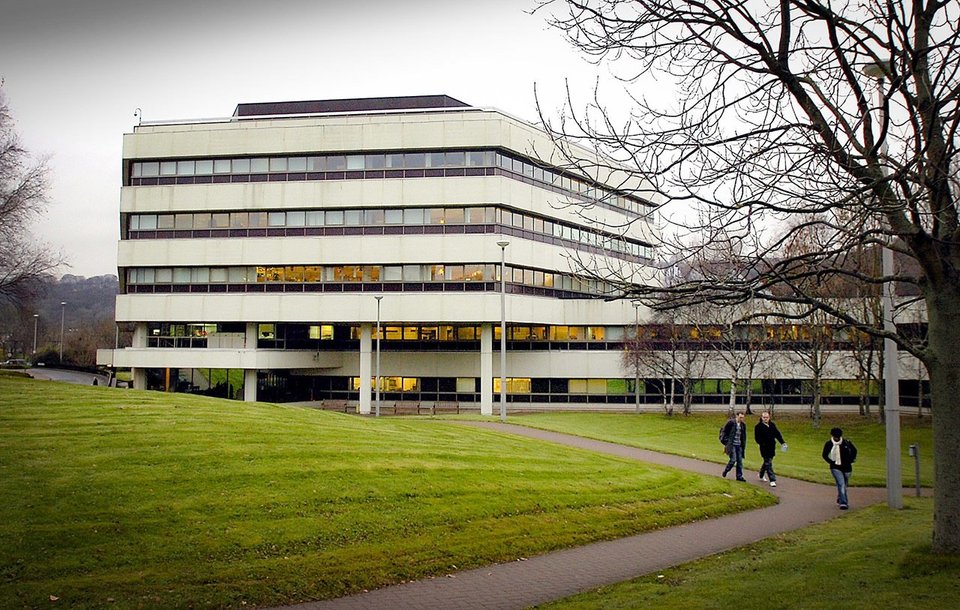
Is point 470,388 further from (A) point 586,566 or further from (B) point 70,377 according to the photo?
(B) point 70,377

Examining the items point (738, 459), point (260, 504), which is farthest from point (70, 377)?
point (260, 504)

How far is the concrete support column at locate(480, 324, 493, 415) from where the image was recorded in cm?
4872

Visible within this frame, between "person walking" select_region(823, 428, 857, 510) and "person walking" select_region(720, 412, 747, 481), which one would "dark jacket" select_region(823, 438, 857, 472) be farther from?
"person walking" select_region(720, 412, 747, 481)

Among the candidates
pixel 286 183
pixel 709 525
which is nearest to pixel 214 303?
pixel 286 183

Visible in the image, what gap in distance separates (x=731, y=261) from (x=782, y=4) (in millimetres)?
3084

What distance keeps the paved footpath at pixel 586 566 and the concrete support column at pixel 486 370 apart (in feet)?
98.4

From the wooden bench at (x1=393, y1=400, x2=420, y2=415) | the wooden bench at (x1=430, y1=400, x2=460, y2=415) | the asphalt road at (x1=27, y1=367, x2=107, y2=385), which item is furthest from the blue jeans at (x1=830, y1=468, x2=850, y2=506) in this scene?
the asphalt road at (x1=27, y1=367, x2=107, y2=385)

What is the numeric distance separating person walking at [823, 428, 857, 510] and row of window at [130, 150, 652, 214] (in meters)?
29.2

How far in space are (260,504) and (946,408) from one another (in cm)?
1005

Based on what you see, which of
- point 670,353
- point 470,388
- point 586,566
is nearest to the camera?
point 586,566

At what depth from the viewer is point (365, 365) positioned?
4994 centimetres

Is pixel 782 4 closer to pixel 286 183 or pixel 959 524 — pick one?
pixel 959 524

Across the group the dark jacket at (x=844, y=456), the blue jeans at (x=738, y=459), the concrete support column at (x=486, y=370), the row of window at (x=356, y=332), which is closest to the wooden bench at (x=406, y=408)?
the concrete support column at (x=486, y=370)

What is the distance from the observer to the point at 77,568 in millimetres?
9859
